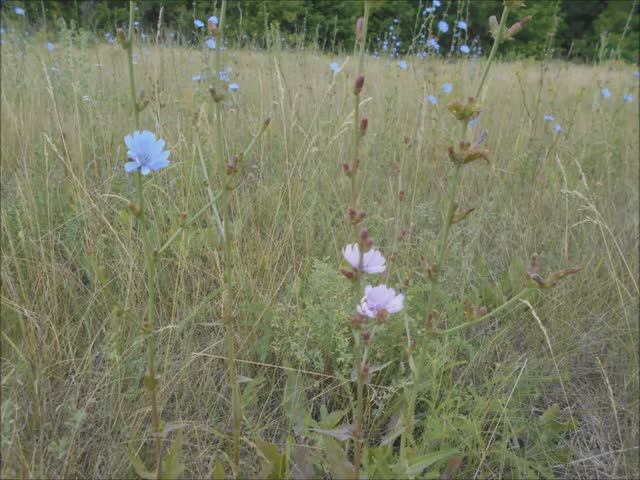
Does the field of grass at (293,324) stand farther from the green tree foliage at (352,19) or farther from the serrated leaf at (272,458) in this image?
the green tree foliage at (352,19)

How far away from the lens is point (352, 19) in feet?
17.2

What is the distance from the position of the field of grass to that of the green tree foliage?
72 cm

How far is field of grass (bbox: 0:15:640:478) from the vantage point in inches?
41.7

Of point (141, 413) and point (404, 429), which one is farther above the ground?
point (404, 429)

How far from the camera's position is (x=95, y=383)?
3.76ft

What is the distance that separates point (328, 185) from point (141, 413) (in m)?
1.14

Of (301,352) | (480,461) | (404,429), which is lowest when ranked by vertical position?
(480,461)

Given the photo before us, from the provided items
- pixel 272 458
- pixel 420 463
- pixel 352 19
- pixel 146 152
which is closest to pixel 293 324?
pixel 272 458

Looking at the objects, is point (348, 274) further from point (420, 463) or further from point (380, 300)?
point (420, 463)

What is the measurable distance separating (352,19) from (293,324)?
463 centimetres

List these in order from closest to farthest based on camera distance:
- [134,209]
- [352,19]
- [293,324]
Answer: [134,209] < [293,324] < [352,19]

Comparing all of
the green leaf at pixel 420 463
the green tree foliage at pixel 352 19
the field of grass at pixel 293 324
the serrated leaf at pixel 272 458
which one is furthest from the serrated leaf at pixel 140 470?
the green tree foliage at pixel 352 19

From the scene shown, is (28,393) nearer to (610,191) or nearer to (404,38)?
(610,191)

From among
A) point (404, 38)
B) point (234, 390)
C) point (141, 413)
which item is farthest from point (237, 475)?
point (404, 38)
